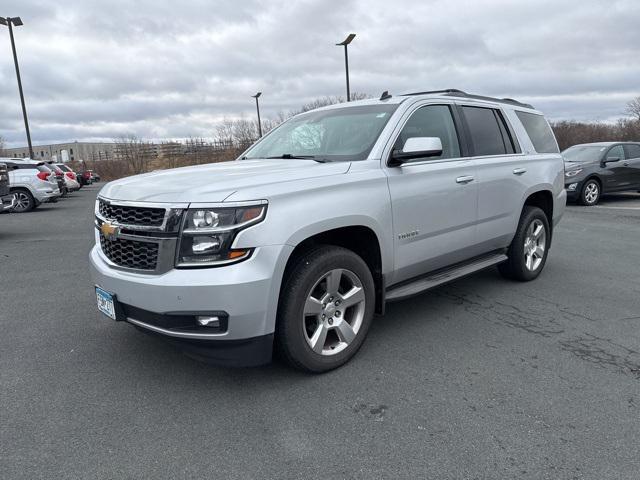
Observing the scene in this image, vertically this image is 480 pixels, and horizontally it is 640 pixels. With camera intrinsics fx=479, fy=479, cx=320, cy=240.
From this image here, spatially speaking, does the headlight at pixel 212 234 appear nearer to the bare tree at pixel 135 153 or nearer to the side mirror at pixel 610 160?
the side mirror at pixel 610 160

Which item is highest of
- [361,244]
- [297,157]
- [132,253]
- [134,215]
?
[297,157]

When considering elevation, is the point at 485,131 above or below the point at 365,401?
above

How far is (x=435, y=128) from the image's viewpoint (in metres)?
4.16

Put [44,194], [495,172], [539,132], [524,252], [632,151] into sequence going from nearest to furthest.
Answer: [495,172]
[524,252]
[539,132]
[632,151]
[44,194]

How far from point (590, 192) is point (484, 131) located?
387 inches

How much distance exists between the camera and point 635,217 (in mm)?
10414

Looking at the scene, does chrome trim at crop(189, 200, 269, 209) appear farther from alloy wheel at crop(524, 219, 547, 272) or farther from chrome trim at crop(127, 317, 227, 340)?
alloy wheel at crop(524, 219, 547, 272)

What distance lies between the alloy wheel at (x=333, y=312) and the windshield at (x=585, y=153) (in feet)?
39.5

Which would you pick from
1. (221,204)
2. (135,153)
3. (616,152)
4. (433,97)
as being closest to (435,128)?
(433,97)

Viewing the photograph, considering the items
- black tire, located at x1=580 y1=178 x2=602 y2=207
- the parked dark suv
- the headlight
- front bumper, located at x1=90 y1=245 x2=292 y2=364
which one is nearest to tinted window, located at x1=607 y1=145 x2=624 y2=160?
the parked dark suv

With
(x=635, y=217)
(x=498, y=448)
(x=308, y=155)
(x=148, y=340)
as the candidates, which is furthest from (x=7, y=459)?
(x=635, y=217)

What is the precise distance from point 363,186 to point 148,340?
2132mm

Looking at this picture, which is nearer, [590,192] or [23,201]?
[590,192]

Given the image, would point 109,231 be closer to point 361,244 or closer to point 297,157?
point 297,157
